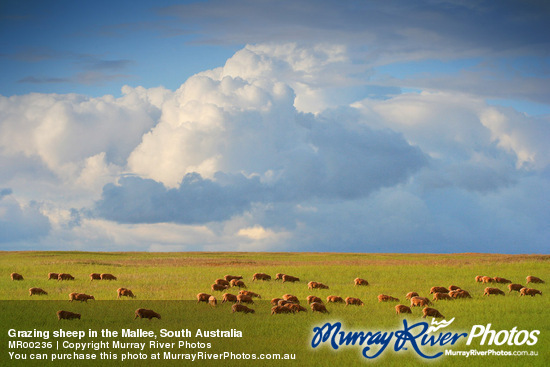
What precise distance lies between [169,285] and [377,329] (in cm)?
1897

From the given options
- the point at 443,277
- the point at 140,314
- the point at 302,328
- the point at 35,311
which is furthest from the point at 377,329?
the point at 443,277

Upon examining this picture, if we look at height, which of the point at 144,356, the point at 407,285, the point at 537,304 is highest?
the point at 407,285

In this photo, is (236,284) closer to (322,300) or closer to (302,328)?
(322,300)

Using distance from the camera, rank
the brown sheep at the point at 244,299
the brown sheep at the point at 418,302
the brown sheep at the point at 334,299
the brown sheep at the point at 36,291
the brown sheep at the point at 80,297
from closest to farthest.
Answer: the brown sheep at the point at 244,299
the brown sheep at the point at 418,302
the brown sheep at the point at 80,297
the brown sheep at the point at 334,299
the brown sheep at the point at 36,291

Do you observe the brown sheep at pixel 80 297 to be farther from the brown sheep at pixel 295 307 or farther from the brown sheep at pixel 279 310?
the brown sheep at pixel 295 307

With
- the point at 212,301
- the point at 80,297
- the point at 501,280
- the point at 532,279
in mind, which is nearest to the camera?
the point at 212,301

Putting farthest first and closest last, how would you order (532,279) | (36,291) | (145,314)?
(532,279) → (36,291) → (145,314)

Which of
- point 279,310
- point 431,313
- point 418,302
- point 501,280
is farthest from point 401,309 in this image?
point 501,280

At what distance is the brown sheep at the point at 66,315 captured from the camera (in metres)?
26.1

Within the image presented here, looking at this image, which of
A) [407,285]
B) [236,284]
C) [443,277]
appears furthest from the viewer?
[443,277]

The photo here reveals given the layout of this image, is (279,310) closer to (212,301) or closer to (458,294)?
(212,301)

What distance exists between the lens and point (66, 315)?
86.2ft

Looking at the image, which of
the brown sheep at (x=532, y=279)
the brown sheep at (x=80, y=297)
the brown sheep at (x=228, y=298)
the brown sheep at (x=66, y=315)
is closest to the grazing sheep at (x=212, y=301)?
the brown sheep at (x=228, y=298)

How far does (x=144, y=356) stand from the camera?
68.5 feet
